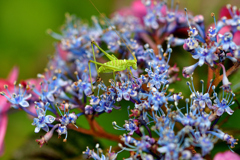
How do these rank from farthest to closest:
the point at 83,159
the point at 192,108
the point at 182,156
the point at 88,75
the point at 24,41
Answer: the point at 24,41 → the point at 83,159 → the point at 88,75 → the point at 192,108 → the point at 182,156

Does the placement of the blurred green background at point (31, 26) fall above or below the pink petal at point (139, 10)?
above

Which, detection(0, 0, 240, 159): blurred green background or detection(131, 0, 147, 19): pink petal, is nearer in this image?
detection(131, 0, 147, 19): pink petal

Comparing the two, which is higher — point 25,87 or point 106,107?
point 25,87

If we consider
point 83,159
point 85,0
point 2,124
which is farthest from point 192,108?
point 85,0

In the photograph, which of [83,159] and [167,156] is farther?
[83,159]

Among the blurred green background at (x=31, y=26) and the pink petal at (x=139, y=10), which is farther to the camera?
the blurred green background at (x=31, y=26)

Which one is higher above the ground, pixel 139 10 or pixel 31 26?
pixel 31 26

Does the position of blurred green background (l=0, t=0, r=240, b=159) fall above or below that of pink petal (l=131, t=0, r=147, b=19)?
above

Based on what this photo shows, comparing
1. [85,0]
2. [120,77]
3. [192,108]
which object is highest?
[85,0]

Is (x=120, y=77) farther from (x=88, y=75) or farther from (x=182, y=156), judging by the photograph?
(x=182, y=156)

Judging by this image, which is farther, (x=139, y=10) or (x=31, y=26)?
(x=31, y=26)

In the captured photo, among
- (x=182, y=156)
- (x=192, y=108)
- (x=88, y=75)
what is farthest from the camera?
(x=88, y=75)
